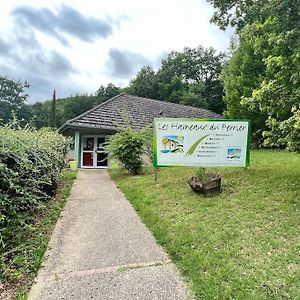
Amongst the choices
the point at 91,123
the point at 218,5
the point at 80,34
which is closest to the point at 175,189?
the point at 218,5

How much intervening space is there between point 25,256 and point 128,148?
770cm

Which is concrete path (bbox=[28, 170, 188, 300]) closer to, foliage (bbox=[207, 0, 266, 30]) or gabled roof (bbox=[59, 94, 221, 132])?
foliage (bbox=[207, 0, 266, 30])

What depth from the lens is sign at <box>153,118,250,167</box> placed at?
8.32 m

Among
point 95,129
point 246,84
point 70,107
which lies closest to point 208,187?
point 95,129

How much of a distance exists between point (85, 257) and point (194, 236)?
1.65m

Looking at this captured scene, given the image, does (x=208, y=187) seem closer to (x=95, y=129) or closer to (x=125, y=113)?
(x=125, y=113)

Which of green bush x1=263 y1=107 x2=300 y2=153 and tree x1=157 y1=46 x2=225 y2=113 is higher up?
tree x1=157 y1=46 x2=225 y2=113

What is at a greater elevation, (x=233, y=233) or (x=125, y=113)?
(x=125, y=113)

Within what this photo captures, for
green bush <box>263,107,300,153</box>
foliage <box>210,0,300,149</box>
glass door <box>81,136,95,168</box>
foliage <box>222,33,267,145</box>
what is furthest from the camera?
foliage <box>222,33,267,145</box>

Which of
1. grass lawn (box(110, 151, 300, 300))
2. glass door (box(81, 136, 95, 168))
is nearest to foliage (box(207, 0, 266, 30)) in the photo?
grass lawn (box(110, 151, 300, 300))

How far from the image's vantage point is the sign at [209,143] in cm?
832

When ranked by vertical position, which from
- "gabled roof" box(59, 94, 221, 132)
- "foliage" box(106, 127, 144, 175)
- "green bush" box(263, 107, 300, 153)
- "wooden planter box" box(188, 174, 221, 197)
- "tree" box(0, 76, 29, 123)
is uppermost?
"tree" box(0, 76, 29, 123)

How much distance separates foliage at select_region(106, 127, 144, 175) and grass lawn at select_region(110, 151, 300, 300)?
331 cm

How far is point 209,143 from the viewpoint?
329 inches
